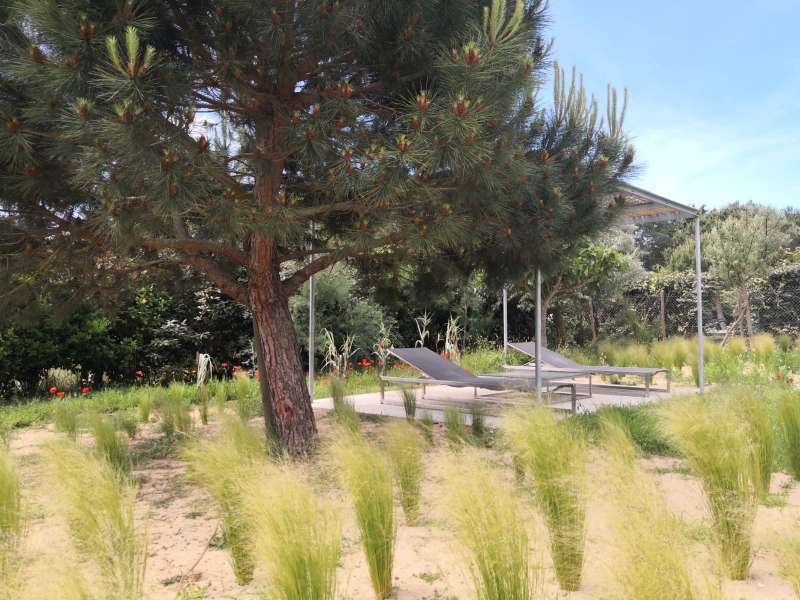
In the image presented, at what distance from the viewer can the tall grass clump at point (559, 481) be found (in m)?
2.05

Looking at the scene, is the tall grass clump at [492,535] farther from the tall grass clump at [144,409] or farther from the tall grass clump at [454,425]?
the tall grass clump at [144,409]

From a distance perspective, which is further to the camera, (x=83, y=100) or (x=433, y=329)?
(x=433, y=329)

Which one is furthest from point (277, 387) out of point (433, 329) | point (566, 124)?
point (433, 329)

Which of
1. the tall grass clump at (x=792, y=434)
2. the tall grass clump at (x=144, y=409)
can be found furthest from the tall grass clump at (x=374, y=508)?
the tall grass clump at (x=144, y=409)

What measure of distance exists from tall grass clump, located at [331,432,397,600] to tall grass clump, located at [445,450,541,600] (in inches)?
11.7

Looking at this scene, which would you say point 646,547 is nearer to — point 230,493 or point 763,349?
point 230,493

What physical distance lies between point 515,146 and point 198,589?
2.65 meters

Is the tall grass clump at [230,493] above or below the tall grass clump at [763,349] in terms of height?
below

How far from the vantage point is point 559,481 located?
2.16 metres

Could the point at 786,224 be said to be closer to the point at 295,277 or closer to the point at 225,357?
the point at 225,357

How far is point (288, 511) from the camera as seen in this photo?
1.77 metres

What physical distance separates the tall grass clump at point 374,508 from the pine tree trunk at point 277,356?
1.80m

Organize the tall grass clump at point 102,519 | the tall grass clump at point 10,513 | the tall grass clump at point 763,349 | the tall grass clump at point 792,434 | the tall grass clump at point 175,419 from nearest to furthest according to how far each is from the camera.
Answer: the tall grass clump at point 102,519 → the tall grass clump at point 10,513 → the tall grass clump at point 792,434 → the tall grass clump at point 175,419 → the tall grass clump at point 763,349

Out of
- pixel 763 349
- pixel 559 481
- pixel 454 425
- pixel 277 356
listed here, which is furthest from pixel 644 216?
pixel 559 481
